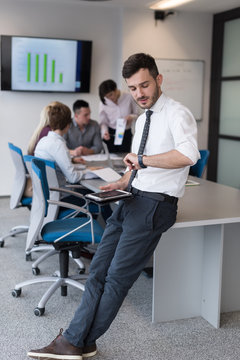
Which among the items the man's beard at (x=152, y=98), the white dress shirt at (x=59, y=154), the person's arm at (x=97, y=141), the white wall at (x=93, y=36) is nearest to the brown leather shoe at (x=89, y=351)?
the man's beard at (x=152, y=98)

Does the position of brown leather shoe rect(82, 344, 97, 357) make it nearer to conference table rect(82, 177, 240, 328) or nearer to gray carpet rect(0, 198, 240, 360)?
gray carpet rect(0, 198, 240, 360)

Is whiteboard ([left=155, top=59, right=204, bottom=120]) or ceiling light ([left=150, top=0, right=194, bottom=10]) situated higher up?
ceiling light ([left=150, top=0, right=194, bottom=10])

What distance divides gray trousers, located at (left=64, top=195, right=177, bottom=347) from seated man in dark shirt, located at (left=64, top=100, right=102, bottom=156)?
2.54m

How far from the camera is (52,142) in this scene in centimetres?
374

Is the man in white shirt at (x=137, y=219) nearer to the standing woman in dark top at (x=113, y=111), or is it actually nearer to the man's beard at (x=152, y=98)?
the man's beard at (x=152, y=98)

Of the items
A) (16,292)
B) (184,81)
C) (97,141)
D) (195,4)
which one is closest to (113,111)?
(97,141)

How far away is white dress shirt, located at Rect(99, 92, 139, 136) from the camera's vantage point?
17.8 ft

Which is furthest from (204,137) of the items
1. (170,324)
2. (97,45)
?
(170,324)

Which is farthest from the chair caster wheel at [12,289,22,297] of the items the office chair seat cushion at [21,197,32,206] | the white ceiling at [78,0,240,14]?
the white ceiling at [78,0,240,14]

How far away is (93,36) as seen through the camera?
6730mm

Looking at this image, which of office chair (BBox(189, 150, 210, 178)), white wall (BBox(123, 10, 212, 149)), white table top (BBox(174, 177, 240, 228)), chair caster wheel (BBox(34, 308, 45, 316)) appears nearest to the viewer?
white table top (BBox(174, 177, 240, 228))

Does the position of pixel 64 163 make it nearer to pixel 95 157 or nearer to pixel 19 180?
pixel 19 180

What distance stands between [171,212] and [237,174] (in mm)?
4559

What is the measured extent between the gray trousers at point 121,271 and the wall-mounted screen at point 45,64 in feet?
14.5
